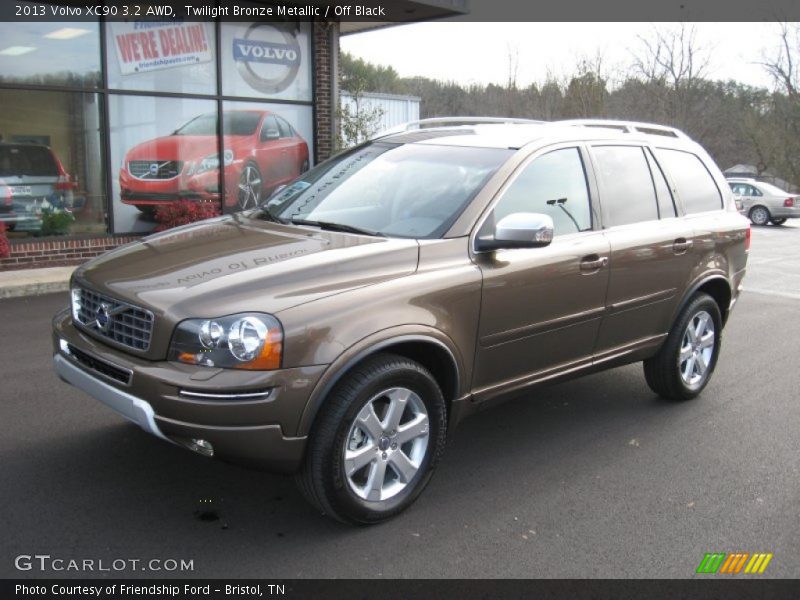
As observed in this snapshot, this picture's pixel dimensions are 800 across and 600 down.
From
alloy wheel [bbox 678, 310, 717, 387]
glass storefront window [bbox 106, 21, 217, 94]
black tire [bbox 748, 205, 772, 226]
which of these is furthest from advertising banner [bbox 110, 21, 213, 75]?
black tire [bbox 748, 205, 772, 226]

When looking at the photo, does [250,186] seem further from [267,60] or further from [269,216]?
[269,216]

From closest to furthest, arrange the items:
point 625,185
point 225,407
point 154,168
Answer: point 225,407 < point 625,185 < point 154,168

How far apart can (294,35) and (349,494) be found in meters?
11.2

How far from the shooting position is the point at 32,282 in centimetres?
919

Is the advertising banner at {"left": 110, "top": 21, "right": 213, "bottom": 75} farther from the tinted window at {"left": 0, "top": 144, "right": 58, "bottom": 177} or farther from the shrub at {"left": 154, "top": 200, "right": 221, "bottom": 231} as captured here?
the shrub at {"left": 154, "top": 200, "right": 221, "bottom": 231}

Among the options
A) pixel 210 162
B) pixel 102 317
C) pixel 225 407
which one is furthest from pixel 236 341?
pixel 210 162

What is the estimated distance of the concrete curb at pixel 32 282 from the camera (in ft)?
29.4

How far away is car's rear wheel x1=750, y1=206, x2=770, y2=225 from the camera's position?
991 inches

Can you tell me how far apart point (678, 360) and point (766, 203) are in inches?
881

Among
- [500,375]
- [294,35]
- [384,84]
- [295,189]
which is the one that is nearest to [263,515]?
[500,375]

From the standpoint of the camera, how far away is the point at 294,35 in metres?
13.1

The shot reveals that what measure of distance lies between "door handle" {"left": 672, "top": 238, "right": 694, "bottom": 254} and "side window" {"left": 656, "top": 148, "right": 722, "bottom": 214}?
1.00 feet

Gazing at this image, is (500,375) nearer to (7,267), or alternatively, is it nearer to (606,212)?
(606,212)

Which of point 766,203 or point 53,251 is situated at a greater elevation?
point 53,251
